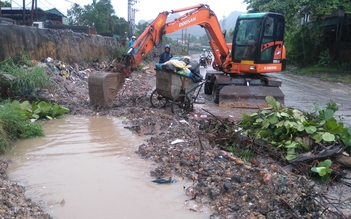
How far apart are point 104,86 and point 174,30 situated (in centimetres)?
271

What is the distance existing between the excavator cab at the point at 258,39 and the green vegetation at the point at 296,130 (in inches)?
171

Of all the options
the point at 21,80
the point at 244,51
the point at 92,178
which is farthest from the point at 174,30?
the point at 92,178

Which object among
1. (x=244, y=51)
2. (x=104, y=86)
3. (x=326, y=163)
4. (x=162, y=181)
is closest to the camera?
(x=162, y=181)

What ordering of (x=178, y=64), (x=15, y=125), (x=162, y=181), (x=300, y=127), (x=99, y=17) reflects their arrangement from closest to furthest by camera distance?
1. (x=162, y=181)
2. (x=300, y=127)
3. (x=15, y=125)
4. (x=178, y=64)
5. (x=99, y=17)

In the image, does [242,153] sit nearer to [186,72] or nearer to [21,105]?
[186,72]

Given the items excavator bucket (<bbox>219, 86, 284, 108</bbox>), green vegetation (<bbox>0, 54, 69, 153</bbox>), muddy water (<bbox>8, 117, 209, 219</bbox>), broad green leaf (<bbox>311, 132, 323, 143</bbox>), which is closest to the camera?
muddy water (<bbox>8, 117, 209, 219</bbox>)

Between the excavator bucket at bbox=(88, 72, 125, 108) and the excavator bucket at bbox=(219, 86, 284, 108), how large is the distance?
10.5 ft

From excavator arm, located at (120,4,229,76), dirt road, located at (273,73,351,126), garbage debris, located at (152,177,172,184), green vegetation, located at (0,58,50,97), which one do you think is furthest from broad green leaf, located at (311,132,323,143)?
green vegetation, located at (0,58,50,97)

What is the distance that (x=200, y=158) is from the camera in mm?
4941

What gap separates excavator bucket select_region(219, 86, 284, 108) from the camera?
9.98m

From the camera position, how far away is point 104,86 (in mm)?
8031

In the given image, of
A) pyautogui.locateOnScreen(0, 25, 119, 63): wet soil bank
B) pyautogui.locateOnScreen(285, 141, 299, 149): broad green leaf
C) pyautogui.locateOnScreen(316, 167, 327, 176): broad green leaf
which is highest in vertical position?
pyautogui.locateOnScreen(0, 25, 119, 63): wet soil bank

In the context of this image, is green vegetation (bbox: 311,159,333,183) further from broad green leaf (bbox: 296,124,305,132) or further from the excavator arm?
the excavator arm

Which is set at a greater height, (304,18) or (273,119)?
(304,18)
